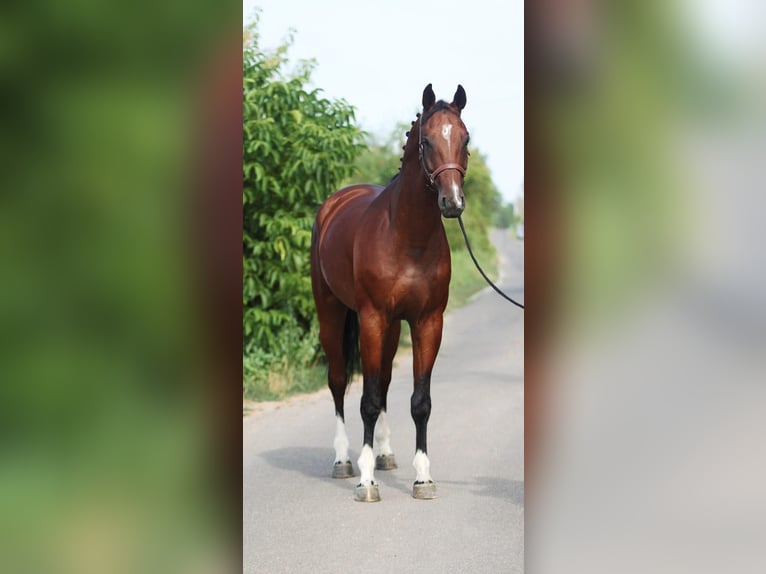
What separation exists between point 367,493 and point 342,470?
0.67m

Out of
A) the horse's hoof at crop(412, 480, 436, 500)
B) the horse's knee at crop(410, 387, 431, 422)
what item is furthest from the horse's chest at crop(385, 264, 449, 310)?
the horse's hoof at crop(412, 480, 436, 500)

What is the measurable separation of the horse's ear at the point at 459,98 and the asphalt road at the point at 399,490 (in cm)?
207

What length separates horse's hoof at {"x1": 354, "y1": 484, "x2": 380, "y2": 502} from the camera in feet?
16.0

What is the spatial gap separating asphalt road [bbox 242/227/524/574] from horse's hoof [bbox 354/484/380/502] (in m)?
0.04

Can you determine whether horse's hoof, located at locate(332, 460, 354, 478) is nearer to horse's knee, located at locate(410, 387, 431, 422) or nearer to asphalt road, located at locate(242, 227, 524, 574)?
asphalt road, located at locate(242, 227, 524, 574)

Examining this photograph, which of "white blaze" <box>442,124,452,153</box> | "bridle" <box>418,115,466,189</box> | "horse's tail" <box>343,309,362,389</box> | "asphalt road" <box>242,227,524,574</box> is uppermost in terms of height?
"white blaze" <box>442,124,452,153</box>
